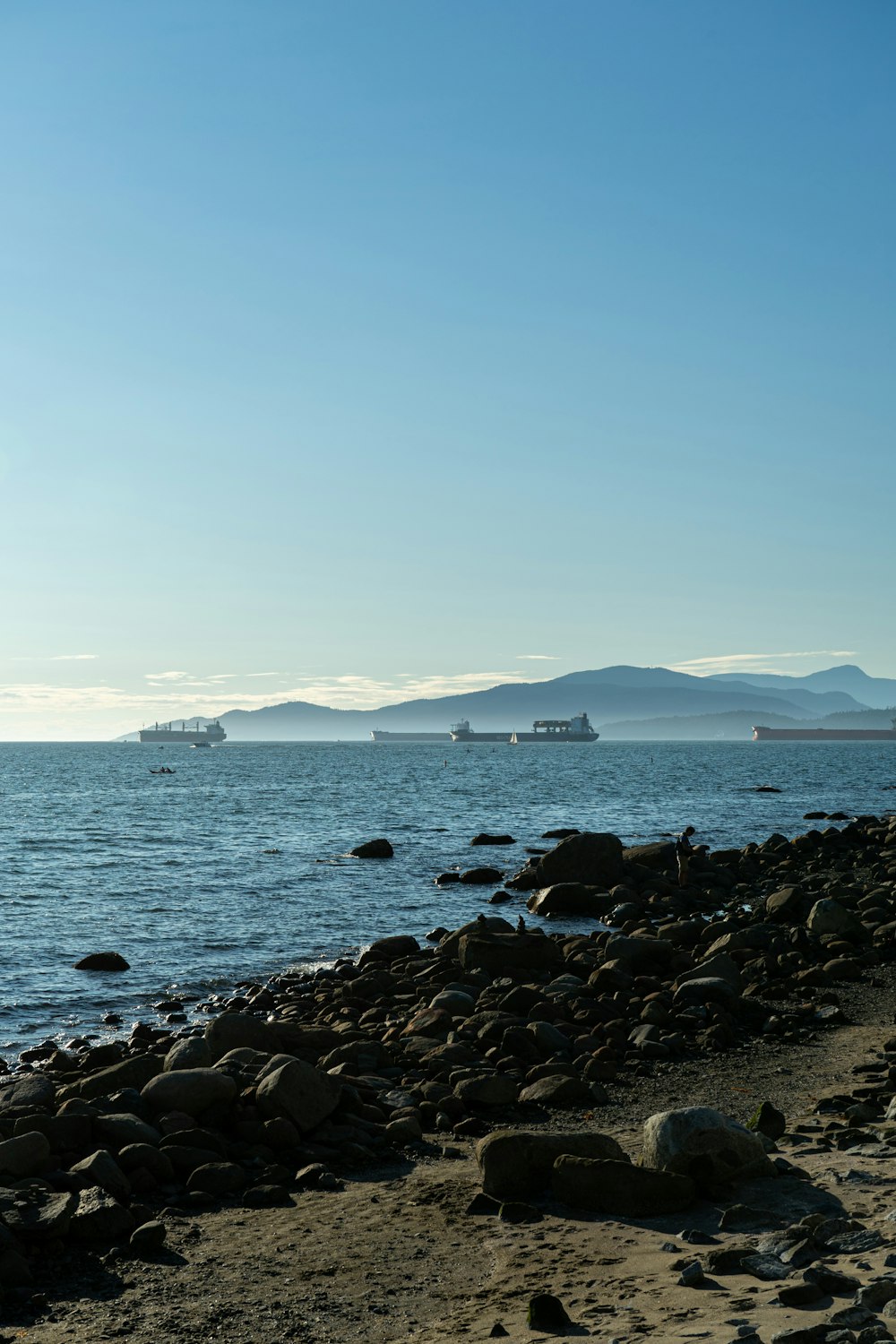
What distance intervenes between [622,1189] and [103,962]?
48.5 feet

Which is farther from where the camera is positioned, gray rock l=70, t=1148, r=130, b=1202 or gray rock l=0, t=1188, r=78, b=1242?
gray rock l=70, t=1148, r=130, b=1202

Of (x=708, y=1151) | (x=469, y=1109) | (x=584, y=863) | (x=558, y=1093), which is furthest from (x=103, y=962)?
(x=708, y=1151)

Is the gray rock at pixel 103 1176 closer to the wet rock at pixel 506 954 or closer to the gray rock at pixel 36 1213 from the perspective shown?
the gray rock at pixel 36 1213

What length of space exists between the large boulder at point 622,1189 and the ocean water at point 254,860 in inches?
382

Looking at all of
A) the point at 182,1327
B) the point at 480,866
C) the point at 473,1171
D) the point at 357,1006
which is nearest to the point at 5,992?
the point at 357,1006

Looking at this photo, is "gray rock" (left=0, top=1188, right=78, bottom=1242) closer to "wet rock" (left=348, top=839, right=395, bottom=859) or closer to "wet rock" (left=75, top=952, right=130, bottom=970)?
"wet rock" (left=75, top=952, right=130, bottom=970)

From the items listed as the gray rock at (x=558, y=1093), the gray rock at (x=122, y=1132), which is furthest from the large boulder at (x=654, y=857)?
the gray rock at (x=122, y=1132)

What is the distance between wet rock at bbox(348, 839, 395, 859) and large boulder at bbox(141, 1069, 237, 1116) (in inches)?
1050

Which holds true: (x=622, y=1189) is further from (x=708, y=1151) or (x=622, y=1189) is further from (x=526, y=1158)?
(x=526, y=1158)

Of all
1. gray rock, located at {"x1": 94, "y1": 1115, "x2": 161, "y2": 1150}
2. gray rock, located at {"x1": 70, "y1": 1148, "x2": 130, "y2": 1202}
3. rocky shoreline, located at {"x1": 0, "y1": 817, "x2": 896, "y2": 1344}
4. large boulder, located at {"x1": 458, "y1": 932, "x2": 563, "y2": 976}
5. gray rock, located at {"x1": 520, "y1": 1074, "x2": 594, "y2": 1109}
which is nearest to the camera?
rocky shoreline, located at {"x1": 0, "y1": 817, "x2": 896, "y2": 1344}

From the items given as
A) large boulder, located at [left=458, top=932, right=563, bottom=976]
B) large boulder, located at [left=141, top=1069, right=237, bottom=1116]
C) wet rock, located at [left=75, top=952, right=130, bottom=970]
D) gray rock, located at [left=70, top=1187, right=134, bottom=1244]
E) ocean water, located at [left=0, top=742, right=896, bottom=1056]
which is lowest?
ocean water, located at [left=0, top=742, right=896, bottom=1056]

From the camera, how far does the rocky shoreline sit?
308 inches

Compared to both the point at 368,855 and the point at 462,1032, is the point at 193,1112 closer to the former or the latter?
the point at 462,1032

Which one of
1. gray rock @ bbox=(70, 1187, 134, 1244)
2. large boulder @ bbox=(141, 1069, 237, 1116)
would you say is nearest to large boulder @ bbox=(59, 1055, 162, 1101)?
large boulder @ bbox=(141, 1069, 237, 1116)
